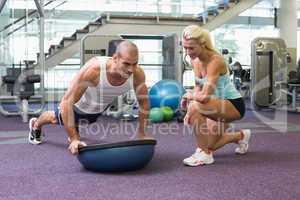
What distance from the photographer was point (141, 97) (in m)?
2.59

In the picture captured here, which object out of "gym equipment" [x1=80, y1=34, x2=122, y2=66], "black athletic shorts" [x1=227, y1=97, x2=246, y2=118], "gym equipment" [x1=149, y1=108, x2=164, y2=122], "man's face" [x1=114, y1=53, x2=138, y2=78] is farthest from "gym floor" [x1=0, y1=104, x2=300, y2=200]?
"gym equipment" [x1=80, y1=34, x2=122, y2=66]

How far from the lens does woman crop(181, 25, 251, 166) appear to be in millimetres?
2383

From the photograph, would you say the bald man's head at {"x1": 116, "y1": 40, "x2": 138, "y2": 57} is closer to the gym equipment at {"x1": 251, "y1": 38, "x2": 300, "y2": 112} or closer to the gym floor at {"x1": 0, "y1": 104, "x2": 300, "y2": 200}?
the gym floor at {"x1": 0, "y1": 104, "x2": 300, "y2": 200}

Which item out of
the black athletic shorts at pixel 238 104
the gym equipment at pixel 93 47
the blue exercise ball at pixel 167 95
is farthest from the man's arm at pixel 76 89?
the gym equipment at pixel 93 47

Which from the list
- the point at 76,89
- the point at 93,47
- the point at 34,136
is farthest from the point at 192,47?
the point at 93,47

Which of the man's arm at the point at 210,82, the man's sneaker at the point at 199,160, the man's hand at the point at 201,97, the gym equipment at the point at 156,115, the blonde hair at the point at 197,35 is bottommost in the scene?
the man's sneaker at the point at 199,160

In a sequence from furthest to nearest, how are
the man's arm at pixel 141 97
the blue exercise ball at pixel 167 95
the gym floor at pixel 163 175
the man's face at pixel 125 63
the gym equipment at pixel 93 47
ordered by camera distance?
the gym equipment at pixel 93 47 < the blue exercise ball at pixel 167 95 < the man's arm at pixel 141 97 < the man's face at pixel 125 63 < the gym floor at pixel 163 175

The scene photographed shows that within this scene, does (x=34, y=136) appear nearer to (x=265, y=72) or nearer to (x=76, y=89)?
(x=76, y=89)

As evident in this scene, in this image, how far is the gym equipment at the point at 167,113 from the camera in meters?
4.68

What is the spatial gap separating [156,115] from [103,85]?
2194mm

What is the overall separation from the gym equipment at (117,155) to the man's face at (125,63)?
367mm

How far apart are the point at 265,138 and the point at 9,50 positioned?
14.5 feet

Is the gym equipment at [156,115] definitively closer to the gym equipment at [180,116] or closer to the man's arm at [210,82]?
the gym equipment at [180,116]

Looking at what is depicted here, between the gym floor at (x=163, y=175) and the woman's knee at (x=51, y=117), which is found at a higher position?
the woman's knee at (x=51, y=117)
